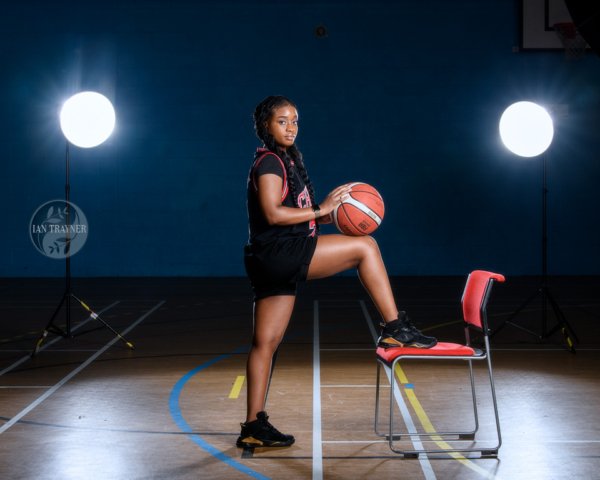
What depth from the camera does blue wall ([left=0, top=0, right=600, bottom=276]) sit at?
14.2m

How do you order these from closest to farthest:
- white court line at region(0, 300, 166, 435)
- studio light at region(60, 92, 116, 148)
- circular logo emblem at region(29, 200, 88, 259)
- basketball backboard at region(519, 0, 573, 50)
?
white court line at region(0, 300, 166, 435), studio light at region(60, 92, 116, 148), basketball backboard at region(519, 0, 573, 50), circular logo emblem at region(29, 200, 88, 259)

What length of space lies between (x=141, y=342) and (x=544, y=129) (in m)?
4.13

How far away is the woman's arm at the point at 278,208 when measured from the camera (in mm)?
4285

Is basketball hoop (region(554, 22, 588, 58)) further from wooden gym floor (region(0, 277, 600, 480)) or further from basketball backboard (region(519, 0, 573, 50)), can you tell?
wooden gym floor (region(0, 277, 600, 480))

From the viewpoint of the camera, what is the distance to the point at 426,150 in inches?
561

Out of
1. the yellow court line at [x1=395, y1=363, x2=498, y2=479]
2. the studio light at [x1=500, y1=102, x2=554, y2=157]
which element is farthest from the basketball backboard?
the yellow court line at [x1=395, y1=363, x2=498, y2=479]

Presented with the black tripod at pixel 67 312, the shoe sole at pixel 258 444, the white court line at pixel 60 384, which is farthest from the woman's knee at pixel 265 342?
the black tripod at pixel 67 312

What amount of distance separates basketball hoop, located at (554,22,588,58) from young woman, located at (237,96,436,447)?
10.4 m

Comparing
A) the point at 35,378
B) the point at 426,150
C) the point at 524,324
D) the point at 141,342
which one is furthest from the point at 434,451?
the point at 426,150

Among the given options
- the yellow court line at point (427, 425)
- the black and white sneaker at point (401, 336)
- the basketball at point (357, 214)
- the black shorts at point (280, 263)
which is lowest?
the yellow court line at point (427, 425)

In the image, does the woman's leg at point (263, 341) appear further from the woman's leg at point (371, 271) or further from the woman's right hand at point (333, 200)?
the woman's right hand at point (333, 200)

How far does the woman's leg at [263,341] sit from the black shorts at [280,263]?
5 centimetres

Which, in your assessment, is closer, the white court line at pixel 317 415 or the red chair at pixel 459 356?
the white court line at pixel 317 415

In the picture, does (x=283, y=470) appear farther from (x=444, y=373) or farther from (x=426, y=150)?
(x=426, y=150)
